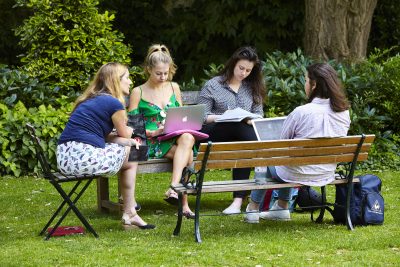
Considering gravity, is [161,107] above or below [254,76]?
below

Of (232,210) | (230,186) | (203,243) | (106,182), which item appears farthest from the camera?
(106,182)

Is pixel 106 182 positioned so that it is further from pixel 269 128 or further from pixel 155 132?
pixel 269 128

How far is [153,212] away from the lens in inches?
328

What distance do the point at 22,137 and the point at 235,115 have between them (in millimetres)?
3193

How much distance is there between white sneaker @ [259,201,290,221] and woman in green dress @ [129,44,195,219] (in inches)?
24.2

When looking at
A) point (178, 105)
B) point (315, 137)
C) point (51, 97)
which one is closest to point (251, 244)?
point (315, 137)

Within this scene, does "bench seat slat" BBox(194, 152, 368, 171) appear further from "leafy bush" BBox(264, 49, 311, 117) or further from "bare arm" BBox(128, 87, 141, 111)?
"leafy bush" BBox(264, 49, 311, 117)

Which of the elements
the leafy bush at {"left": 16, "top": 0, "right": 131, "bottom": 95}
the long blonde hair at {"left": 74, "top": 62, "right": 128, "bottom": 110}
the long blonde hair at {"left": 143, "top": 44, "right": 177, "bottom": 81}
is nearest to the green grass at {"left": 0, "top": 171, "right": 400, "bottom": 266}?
the long blonde hair at {"left": 74, "top": 62, "right": 128, "bottom": 110}

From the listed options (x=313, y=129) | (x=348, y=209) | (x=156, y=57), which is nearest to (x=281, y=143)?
(x=313, y=129)

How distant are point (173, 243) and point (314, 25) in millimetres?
6887

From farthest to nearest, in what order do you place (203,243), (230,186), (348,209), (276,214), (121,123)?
(276,214) < (348,209) < (121,123) < (230,186) < (203,243)

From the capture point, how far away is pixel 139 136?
7.86 m

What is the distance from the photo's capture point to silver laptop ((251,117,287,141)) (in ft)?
25.6

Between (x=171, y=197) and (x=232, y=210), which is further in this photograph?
(x=171, y=197)
